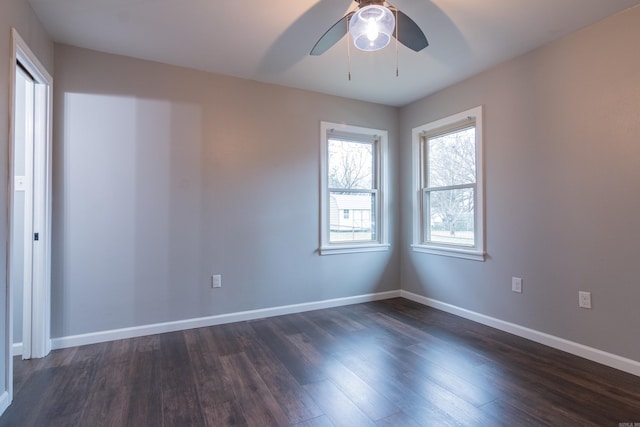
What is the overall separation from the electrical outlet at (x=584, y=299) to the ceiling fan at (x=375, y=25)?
7.07 ft

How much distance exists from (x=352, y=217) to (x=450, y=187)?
1.16 meters

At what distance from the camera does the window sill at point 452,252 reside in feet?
10.1

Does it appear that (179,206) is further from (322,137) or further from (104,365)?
(322,137)

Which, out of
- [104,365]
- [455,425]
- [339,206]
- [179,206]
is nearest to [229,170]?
[179,206]

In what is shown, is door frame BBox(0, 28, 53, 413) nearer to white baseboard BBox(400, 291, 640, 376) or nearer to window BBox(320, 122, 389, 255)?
window BBox(320, 122, 389, 255)

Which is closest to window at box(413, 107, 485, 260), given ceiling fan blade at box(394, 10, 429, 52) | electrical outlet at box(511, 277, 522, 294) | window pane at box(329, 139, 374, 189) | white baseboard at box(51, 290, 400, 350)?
electrical outlet at box(511, 277, 522, 294)

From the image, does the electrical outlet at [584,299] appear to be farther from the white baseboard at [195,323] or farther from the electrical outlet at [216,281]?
the electrical outlet at [216,281]

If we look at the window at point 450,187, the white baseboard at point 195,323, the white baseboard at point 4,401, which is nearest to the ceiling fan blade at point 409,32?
the window at point 450,187

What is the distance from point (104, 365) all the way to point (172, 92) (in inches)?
90.5

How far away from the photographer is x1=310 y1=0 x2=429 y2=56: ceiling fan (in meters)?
1.59

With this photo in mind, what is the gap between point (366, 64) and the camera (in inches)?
113

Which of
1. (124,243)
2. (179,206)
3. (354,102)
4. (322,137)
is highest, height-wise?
(354,102)

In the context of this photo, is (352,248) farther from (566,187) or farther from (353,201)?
(566,187)

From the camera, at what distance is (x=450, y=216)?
137 inches
